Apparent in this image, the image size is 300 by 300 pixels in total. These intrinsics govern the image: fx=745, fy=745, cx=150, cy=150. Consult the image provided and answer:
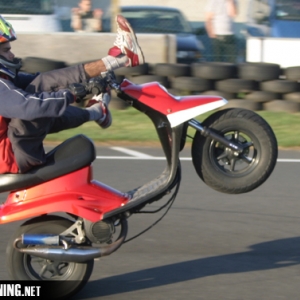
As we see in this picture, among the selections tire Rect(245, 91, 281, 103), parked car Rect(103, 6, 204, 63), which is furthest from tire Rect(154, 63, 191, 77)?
parked car Rect(103, 6, 204, 63)

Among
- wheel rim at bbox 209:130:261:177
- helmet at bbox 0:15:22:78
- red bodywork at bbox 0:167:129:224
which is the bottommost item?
red bodywork at bbox 0:167:129:224

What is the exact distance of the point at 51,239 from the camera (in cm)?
389

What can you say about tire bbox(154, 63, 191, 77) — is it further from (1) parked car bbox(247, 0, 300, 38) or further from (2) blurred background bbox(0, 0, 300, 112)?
(1) parked car bbox(247, 0, 300, 38)

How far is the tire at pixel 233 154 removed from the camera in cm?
414

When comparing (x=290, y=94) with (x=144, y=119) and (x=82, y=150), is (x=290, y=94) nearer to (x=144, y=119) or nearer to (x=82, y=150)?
(x=144, y=119)

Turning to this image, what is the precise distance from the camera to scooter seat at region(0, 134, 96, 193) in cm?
388

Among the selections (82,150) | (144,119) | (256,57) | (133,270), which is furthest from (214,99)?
(256,57)

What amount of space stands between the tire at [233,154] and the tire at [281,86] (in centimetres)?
552

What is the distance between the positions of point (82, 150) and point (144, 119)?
225 inches

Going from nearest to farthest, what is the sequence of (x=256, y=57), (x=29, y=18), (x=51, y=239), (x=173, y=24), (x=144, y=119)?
(x=51, y=239)
(x=144, y=119)
(x=256, y=57)
(x=29, y=18)
(x=173, y=24)

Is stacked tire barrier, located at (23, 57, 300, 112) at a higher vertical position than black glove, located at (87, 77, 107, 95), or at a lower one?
lower

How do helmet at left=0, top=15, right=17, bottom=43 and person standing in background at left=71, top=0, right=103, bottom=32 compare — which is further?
person standing in background at left=71, top=0, right=103, bottom=32

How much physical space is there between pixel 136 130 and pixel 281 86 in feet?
6.63

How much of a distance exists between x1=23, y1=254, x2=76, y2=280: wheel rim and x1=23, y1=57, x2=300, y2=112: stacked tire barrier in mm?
5755
